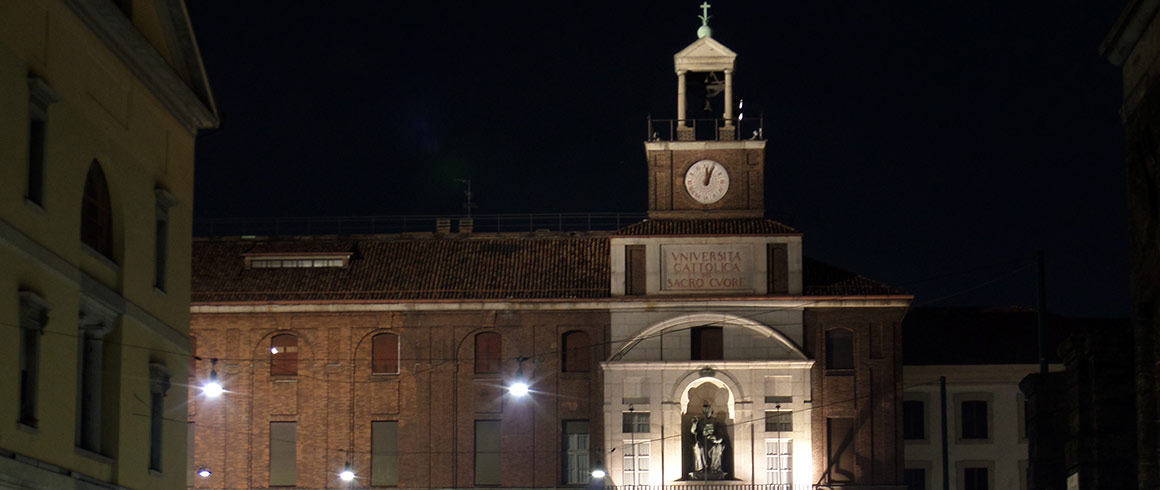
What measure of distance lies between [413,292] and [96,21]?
33.3 m

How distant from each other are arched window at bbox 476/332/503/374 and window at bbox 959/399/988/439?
1764 centimetres

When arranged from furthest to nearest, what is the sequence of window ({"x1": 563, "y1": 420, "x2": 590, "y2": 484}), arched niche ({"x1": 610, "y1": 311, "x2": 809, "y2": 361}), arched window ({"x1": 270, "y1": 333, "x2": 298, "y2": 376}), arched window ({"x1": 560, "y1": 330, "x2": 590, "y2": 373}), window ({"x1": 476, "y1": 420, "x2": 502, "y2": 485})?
arched window ({"x1": 270, "y1": 333, "x2": 298, "y2": 376})
arched window ({"x1": 560, "y1": 330, "x2": 590, "y2": 373})
window ({"x1": 476, "y1": 420, "x2": 502, "y2": 485})
window ({"x1": 563, "y1": 420, "x2": 590, "y2": 484})
arched niche ({"x1": 610, "y1": 311, "x2": 809, "y2": 361})

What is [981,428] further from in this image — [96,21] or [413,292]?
[96,21]

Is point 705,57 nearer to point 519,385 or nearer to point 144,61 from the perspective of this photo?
point 519,385

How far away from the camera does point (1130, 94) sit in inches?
1185

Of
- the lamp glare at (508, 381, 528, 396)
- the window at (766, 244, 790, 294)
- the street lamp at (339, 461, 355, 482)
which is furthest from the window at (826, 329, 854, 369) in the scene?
the street lamp at (339, 461, 355, 482)

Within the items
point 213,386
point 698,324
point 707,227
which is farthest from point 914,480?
point 213,386

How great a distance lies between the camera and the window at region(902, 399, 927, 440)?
7356 centimetres

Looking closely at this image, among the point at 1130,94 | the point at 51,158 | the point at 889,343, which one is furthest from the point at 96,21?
the point at 889,343

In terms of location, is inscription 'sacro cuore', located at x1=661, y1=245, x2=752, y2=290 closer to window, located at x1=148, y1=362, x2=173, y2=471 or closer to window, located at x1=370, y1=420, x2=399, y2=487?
window, located at x1=370, y1=420, x2=399, y2=487

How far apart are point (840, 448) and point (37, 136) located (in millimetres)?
38863

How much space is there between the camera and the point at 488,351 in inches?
2709

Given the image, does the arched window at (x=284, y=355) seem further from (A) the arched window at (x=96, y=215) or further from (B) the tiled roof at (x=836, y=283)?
(A) the arched window at (x=96, y=215)

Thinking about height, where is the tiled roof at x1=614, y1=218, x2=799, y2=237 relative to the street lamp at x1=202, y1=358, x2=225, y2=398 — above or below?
above
